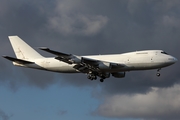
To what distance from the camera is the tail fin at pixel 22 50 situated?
104m

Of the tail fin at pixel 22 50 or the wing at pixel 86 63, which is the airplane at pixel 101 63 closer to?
the wing at pixel 86 63

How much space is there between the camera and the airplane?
9125 centimetres

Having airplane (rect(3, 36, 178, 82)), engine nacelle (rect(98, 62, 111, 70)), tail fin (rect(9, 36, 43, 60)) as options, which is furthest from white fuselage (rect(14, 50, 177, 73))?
tail fin (rect(9, 36, 43, 60))

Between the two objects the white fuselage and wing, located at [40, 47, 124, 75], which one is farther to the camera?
wing, located at [40, 47, 124, 75]

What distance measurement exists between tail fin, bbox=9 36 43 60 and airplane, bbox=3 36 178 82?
0.80 m

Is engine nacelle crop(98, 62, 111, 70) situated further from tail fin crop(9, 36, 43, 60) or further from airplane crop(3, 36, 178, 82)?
tail fin crop(9, 36, 43, 60)

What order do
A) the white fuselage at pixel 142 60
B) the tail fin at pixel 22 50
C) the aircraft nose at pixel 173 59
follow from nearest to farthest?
the white fuselage at pixel 142 60 < the aircraft nose at pixel 173 59 < the tail fin at pixel 22 50

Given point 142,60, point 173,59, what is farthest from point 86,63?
point 173,59

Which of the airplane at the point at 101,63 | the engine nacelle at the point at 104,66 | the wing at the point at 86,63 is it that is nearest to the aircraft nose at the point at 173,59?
the airplane at the point at 101,63

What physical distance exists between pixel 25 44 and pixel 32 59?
5.04 metres

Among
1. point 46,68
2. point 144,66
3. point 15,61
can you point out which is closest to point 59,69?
point 46,68

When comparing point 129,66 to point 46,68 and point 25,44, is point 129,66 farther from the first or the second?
point 25,44

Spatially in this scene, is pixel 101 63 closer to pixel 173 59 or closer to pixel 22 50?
pixel 173 59

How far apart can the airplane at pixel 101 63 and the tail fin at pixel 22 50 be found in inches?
31.6
